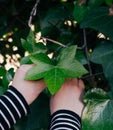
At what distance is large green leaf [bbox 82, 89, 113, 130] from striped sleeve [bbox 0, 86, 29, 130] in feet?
0.49

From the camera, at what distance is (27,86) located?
2.91 ft

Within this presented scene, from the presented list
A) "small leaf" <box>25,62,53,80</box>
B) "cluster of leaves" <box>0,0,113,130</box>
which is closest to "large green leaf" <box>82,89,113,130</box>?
"cluster of leaves" <box>0,0,113,130</box>

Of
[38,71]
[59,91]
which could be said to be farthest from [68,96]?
[38,71]

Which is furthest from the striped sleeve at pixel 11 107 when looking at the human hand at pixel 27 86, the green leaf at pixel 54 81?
the green leaf at pixel 54 81

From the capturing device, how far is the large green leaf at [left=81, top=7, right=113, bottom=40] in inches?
32.4

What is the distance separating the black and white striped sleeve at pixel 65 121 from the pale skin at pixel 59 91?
0.01 m

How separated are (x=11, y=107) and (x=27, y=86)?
0.06 metres

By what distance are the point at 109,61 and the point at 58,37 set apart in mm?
268

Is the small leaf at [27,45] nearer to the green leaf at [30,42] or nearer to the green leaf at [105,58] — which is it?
the green leaf at [30,42]

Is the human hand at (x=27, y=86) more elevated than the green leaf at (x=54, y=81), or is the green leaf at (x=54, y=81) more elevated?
the human hand at (x=27, y=86)

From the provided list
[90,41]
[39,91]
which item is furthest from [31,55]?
[90,41]

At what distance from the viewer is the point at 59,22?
1062 mm

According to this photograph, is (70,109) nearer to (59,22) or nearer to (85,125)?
(85,125)

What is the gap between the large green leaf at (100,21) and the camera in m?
0.82
